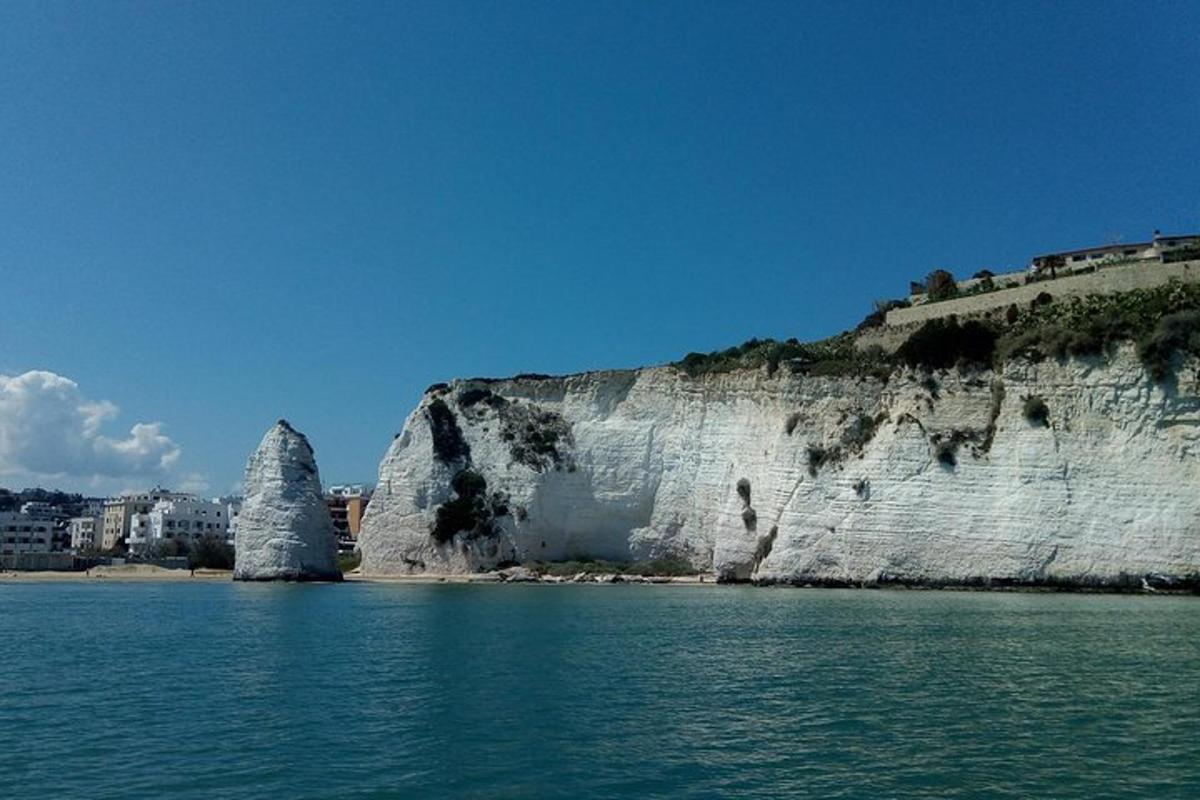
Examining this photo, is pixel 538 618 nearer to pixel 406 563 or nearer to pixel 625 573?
pixel 625 573

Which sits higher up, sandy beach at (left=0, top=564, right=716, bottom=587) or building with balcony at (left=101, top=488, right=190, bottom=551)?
building with balcony at (left=101, top=488, right=190, bottom=551)

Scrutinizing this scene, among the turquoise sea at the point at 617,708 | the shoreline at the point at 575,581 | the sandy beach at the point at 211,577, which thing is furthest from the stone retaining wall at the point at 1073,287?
the turquoise sea at the point at 617,708

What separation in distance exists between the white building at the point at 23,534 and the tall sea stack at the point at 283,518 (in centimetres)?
6381

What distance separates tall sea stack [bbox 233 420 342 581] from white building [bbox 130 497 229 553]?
50.9 m

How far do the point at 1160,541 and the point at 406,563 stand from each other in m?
39.7

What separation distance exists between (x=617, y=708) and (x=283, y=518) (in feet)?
146

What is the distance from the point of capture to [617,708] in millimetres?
14906

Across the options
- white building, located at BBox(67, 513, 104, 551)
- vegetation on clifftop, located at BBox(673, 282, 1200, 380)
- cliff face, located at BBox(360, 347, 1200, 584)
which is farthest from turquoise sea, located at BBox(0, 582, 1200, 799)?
white building, located at BBox(67, 513, 104, 551)

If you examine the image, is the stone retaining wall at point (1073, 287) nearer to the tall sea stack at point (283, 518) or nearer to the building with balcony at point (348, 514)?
the tall sea stack at point (283, 518)

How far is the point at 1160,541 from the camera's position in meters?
36.6

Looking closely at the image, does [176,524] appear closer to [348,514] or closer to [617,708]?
[348,514]

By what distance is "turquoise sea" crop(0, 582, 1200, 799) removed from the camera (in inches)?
431

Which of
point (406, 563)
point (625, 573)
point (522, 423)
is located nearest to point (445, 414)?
point (522, 423)

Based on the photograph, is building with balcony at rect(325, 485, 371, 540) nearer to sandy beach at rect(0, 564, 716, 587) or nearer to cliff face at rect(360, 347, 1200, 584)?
sandy beach at rect(0, 564, 716, 587)
